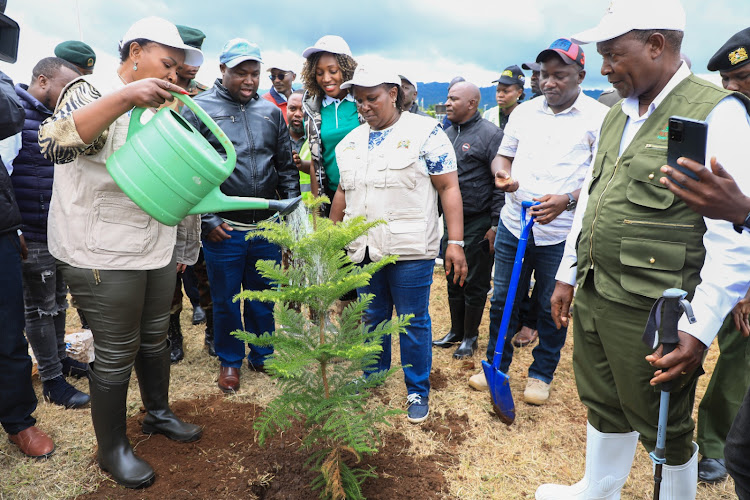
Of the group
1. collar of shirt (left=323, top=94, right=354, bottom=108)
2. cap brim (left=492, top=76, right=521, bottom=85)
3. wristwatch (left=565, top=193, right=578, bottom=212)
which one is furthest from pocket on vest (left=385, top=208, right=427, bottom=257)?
cap brim (left=492, top=76, right=521, bottom=85)

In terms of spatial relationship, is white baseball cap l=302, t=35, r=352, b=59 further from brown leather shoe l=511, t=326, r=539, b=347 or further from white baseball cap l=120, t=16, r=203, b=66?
brown leather shoe l=511, t=326, r=539, b=347

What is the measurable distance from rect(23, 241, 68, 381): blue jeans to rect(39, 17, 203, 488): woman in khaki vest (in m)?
1.16

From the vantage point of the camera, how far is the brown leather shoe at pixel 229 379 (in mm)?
3631

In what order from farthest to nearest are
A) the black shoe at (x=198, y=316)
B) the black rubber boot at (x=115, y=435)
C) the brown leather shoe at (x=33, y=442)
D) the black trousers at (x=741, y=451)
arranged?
the black shoe at (x=198, y=316) < the brown leather shoe at (x=33, y=442) < the black rubber boot at (x=115, y=435) < the black trousers at (x=741, y=451)

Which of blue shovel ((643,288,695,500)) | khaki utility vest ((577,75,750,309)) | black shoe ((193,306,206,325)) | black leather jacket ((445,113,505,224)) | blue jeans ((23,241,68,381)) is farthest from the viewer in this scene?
black shoe ((193,306,206,325))

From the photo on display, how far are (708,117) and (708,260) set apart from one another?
1.66 ft

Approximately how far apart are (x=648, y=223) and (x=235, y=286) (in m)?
2.75

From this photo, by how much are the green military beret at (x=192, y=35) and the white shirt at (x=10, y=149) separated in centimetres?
163

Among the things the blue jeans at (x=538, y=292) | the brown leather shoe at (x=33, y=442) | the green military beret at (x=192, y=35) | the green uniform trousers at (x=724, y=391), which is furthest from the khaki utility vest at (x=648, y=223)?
the green military beret at (x=192, y=35)

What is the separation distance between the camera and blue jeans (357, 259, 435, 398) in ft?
10.00

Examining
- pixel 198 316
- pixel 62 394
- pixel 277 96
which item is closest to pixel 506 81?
pixel 277 96

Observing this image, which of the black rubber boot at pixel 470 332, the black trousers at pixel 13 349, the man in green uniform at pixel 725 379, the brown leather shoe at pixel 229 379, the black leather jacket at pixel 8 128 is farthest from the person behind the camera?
the black rubber boot at pixel 470 332

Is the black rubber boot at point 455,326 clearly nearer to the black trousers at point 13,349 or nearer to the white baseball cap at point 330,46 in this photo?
the white baseball cap at point 330,46

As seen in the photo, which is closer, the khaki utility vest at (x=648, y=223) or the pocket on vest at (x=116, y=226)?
the khaki utility vest at (x=648, y=223)
